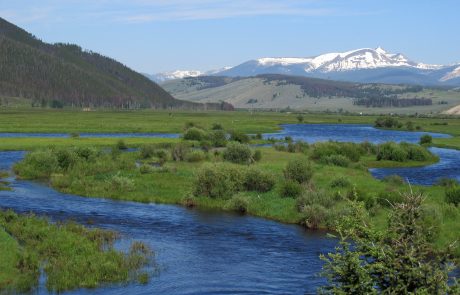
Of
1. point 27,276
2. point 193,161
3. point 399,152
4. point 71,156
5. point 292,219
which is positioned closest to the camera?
point 27,276

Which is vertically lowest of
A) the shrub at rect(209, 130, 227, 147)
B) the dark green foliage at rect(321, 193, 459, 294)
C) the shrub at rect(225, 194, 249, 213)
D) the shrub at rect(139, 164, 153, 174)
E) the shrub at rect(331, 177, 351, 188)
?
the shrub at rect(225, 194, 249, 213)

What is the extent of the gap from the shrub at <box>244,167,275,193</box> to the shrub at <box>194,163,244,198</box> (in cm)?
170

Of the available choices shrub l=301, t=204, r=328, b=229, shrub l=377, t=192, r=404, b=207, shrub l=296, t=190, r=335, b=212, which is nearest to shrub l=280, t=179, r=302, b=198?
shrub l=296, t=190, r=335, b=212

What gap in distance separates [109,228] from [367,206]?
65.0ft

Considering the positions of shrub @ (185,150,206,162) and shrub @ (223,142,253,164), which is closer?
shrub @ (223,142,253,164)

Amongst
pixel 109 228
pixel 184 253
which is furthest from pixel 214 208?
pixel 184 253

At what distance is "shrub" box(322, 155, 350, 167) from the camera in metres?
73.5

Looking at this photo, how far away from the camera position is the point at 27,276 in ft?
91.0

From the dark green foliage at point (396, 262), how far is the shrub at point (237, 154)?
54.4 meters

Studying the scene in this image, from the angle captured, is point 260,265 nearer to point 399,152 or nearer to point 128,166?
point 128,166

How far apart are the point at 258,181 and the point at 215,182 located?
464cm

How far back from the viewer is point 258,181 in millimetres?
53656

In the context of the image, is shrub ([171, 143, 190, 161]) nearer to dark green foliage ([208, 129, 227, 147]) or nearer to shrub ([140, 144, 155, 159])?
shrub ([140, 144, 155, 159])

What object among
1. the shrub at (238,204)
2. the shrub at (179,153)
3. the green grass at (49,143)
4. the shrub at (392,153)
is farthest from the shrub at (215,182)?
the shrub at (392,153)
